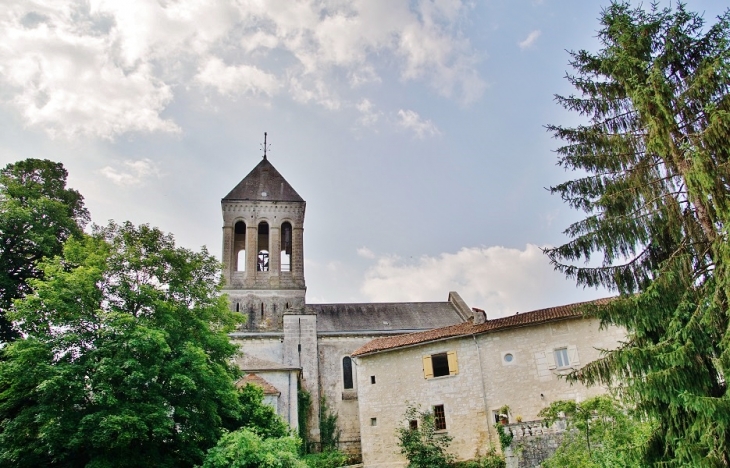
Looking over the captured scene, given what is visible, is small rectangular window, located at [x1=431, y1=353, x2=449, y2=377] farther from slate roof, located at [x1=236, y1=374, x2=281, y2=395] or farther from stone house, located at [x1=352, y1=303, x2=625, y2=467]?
slate roof, located at [x1=236, y1=374, x2=281, y2=395]

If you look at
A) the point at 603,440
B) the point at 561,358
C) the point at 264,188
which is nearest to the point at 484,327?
the point at 561,358

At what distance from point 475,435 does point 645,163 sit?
1355 cm

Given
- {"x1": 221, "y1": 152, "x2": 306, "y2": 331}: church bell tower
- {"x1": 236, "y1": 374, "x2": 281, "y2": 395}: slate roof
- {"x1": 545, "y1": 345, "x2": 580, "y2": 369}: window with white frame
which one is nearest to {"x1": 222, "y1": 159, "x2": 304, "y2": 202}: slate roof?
{"x1": 221, "y1": 152, "x2": 306, "y2": 331}: church bell tower

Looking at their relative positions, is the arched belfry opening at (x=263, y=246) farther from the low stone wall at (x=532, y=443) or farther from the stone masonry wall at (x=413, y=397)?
the low stone wall at (x=532, y=443)

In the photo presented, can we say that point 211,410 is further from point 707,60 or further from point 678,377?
point 707,60

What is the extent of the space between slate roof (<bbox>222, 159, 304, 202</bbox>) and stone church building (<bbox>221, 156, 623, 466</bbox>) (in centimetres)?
8

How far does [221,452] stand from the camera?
494 inches

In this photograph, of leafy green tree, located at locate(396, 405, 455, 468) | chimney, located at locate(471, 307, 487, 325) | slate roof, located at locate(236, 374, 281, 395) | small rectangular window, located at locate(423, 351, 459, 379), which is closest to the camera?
leafy green tree, located at locate(396, 405, 455, 468)

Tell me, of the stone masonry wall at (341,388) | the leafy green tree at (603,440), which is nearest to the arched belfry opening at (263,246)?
the stone masonry wall at (341,388)

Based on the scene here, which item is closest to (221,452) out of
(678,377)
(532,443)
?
(532,443)

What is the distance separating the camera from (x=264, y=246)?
35.0 metres

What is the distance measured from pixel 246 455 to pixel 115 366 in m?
3.99

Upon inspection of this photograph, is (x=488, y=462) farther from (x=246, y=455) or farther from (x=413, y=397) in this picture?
(x=246, y=455)

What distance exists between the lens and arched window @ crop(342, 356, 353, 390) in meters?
28.9
